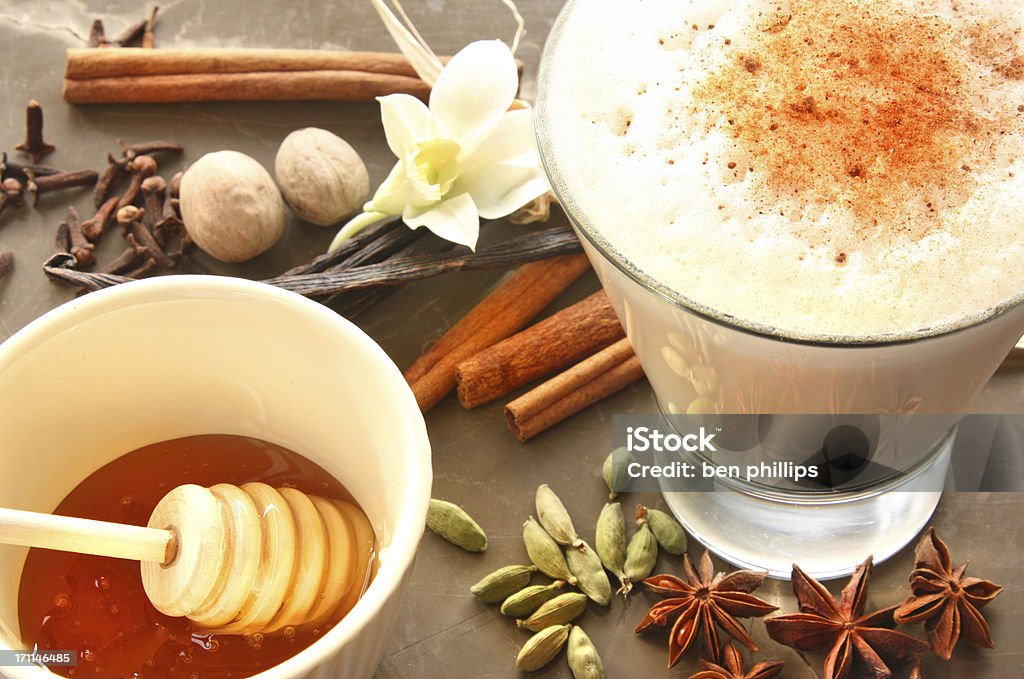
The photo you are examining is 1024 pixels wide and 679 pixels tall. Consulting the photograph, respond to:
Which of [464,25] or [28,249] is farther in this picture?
[464,25]

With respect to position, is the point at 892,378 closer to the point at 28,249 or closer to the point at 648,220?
the point at 648,220

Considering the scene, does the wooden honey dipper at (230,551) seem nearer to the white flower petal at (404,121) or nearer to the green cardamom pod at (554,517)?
the green cardamom pod at (554,517)

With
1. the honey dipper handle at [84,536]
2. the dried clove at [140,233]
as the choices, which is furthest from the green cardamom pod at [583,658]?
the dried clove at [140,233]

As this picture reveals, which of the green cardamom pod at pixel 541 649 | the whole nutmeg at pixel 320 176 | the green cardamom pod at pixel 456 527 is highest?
the whole nutmeg at pixel 320 176

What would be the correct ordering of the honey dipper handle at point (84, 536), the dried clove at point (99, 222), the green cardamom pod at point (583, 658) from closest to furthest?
the honey dipper handle at point (84, 536) → the green cardamom pod at point (583, 658) → the dried clove at point (99, 222)

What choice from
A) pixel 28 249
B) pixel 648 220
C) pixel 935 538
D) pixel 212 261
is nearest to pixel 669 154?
pixel 648 220

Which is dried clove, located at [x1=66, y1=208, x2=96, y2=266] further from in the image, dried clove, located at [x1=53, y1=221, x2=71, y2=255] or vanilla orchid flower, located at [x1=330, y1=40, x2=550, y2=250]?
vanilla orchid flower, located at [x1=330, y1=40, x2=550, y2=250]
